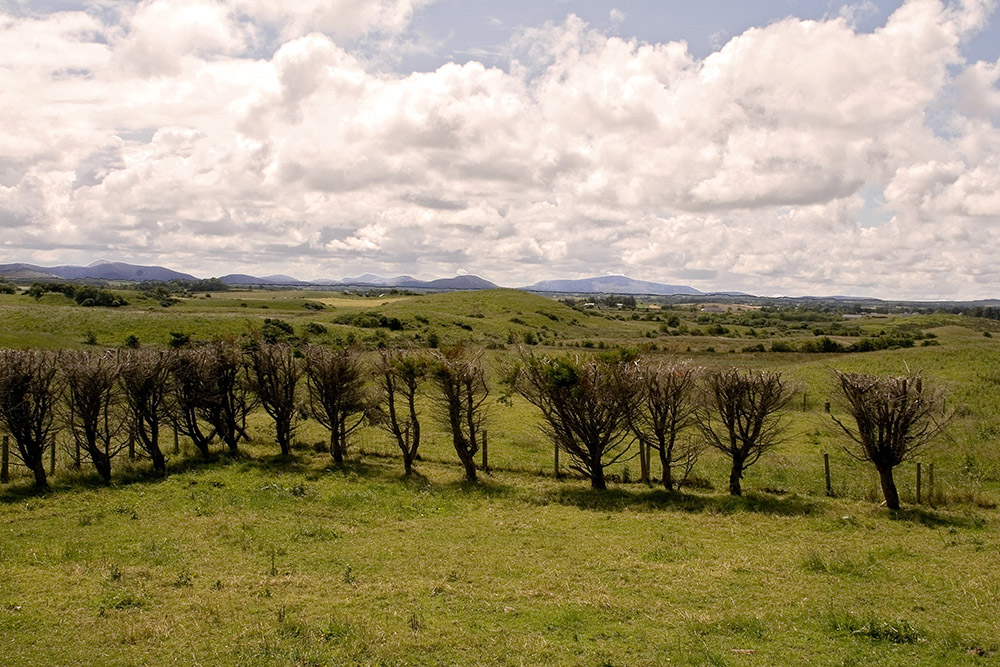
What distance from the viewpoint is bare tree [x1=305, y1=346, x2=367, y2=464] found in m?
24.3

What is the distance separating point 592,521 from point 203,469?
47.0 feet

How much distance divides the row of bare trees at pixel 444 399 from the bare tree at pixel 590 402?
→ 0.05m

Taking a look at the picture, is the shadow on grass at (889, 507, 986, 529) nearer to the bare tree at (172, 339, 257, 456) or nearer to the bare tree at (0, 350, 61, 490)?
the bare tree at (172, 339, 257, 456)

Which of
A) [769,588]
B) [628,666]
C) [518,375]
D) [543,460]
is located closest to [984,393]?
[543,460]

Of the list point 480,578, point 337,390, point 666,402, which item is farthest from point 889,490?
point 337,390

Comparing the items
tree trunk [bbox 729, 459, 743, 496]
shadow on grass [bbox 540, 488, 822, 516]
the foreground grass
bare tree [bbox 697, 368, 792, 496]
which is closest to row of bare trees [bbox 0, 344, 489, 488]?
the foreground grass

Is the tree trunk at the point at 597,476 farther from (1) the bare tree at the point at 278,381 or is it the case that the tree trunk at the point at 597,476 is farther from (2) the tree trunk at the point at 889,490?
(1) the bare tree at the point at 278,381

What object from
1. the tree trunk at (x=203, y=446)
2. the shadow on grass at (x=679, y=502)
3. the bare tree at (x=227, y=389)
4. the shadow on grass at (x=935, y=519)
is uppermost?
the bare tree at (x=227, y=389)

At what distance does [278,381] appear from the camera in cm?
2552

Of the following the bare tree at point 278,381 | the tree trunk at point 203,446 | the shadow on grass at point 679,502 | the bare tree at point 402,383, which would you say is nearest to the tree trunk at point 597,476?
the shadow on grass at point 679,502

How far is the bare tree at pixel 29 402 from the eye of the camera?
19.0 m

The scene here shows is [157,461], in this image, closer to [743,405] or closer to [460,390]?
[460,390]

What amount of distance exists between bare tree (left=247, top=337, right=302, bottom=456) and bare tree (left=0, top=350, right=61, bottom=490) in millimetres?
7085

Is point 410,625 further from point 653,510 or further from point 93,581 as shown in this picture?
point 653,510
